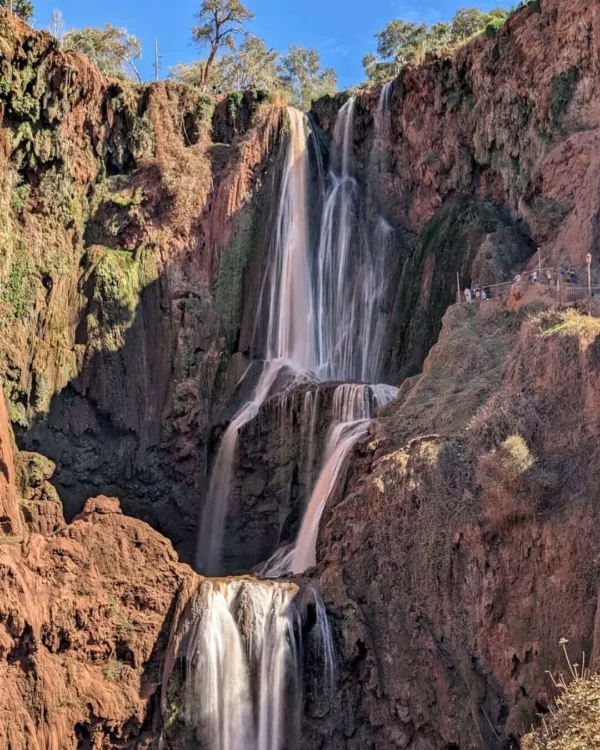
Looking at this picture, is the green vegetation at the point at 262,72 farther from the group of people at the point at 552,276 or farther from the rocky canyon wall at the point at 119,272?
the group of people at the point at 552,276

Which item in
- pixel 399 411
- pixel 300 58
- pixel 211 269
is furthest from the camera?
pixel 300 58

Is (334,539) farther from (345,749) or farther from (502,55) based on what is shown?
(502,55)

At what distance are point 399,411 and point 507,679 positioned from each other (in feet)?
28.0

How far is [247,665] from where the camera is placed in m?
21.5

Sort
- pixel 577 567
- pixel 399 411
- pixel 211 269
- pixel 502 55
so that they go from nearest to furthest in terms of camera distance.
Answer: pixel 577 567 < pixel 399 411 < pixel 502 55 < pixel 211 269

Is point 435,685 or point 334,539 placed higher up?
point 334,539

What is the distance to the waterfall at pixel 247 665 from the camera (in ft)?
68.9

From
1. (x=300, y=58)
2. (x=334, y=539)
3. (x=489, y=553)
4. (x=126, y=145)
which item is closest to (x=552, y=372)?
(x=489, y=553)

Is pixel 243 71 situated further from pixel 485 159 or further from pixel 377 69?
pixel 485 159

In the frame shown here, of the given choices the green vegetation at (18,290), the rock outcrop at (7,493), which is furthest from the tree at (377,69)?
the rock outcrop at (7,493)

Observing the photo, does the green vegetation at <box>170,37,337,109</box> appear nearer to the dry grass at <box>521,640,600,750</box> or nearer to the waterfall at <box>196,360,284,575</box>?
the waterfall at <box>196,360,284,575</box>

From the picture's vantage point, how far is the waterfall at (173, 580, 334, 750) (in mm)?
21000

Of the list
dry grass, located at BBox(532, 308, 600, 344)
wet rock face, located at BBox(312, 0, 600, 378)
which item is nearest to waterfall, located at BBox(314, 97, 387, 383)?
wet rock face, located at BBox(312, 0, 600, 378)

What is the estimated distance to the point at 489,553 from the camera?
20.6 metres
